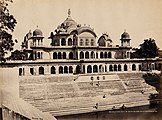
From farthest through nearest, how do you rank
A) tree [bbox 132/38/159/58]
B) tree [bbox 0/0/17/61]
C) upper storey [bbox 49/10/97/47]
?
tree [bbox 132/38/159/58] → upper storey [bbox 49/10/97/47] → tree [bbox 0/0/17/61]

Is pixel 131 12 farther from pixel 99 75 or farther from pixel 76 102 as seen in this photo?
pixel 76 102

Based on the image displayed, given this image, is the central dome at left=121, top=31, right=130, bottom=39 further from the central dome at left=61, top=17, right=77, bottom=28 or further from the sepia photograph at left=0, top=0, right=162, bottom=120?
the central dome at left=61, top=17, right=77, bottom=28

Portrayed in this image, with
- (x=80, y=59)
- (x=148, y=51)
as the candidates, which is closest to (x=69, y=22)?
(x=80, y=59)

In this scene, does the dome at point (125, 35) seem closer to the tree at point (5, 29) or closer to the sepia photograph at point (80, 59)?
the sepia photograph at point (80, 59)

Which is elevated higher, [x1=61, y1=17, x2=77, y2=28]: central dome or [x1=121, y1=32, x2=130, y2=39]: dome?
[x1=61, y1=17, x2=77, y2=28]: central dome

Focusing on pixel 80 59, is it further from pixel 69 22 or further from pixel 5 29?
pixel 5 29

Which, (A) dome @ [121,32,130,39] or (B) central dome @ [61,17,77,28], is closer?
(B) central dome @ [61,17,77,28]

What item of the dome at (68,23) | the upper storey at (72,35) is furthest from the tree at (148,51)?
the dome at (68,23)

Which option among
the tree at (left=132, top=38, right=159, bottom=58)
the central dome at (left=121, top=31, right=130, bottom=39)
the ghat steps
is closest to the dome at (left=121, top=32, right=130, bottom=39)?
the central dome at (left=121, top=31, right=130, bottom=39)

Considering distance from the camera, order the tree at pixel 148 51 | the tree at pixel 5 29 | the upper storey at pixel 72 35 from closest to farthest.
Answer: the tree at pixel 5 29, the upper storey at pixel 72 35, the tree at pixel 148 51

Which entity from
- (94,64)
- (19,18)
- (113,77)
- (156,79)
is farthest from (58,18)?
(156,79)
